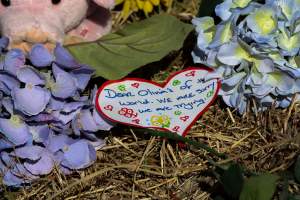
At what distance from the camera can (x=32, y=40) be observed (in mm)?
1201

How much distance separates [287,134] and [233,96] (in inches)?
5.4

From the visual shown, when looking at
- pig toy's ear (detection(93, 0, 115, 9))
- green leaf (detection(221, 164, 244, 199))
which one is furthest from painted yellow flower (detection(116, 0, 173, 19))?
green leaf (detection(221, 164, 244, 199))

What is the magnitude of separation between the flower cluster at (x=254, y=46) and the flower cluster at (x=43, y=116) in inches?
10.0

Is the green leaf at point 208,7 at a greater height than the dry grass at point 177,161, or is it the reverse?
the green leaf at point 208,7

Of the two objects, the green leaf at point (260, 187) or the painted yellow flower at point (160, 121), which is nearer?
the green leaf at point (260, 187)

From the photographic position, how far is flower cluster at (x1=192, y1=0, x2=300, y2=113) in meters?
1.18

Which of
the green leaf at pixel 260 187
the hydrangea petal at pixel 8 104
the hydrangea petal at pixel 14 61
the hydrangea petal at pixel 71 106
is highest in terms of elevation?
the hydrangea petal at pixel 14 61

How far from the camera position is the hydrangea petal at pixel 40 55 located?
44.3 inches

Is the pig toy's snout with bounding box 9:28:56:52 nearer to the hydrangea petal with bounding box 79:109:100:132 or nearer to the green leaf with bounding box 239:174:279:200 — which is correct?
the hydrangea petal with bounding box 79:109:100:132

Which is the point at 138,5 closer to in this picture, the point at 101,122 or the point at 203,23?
the point at 203,23

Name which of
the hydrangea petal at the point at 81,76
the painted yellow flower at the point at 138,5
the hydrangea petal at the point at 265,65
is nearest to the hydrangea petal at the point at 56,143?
the hydrangea petal at the point at 81,76

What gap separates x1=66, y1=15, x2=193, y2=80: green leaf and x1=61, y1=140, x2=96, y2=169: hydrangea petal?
0.14 m

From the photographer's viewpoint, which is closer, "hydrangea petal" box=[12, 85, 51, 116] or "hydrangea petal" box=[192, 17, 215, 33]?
"hydrangea petal" box=[12, 85, 51, 116]

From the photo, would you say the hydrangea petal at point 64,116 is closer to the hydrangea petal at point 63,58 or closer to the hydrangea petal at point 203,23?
the hydrangea petal at point 63,58
